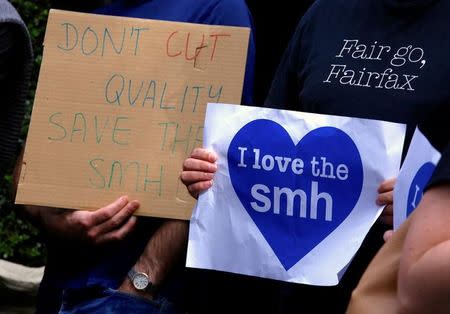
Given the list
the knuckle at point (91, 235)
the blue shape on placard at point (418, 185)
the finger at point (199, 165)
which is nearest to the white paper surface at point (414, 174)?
the blue shape on placard at point (418, 185)

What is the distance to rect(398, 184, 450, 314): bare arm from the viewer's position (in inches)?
62.3

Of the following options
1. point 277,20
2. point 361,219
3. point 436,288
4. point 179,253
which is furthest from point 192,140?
point 277,20

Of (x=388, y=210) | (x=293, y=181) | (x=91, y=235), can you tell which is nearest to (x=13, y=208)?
(x=91, y=235)

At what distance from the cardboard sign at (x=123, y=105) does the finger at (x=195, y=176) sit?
0.22 metres

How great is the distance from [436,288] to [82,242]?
1.67 metres

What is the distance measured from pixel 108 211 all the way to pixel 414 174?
1.15 meters

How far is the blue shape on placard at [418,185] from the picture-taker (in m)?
1.97

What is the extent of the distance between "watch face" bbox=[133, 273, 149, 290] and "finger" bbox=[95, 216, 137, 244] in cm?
12

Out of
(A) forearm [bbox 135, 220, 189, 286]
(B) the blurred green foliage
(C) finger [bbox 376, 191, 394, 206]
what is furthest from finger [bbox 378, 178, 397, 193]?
(B) the blurred green foliage

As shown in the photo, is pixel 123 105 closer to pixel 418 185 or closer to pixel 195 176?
pixel 195 176

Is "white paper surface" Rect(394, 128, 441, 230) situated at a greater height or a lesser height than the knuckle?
greater

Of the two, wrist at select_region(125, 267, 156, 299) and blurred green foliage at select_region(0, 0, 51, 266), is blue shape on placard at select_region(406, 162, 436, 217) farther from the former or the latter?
blurred green foliage at select_region(0, 0, 51, 266)

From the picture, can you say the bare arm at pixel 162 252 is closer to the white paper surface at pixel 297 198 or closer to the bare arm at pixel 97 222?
the bare arm at pixel 97 222

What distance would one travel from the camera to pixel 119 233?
3008 mm
